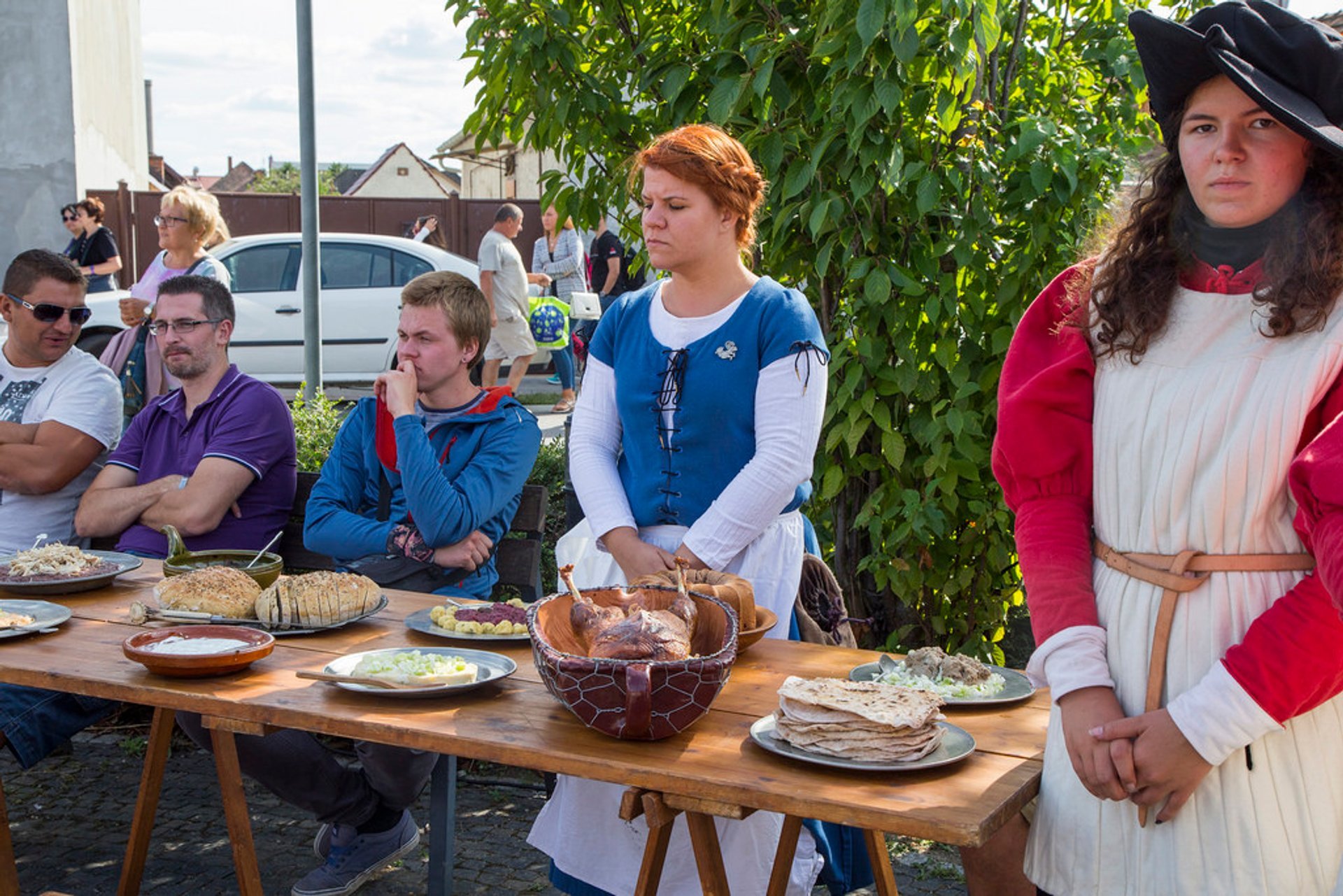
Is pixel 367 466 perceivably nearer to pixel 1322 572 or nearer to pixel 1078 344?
pixel 1078 344

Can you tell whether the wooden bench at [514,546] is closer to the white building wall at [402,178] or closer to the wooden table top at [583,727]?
the wooden table top at [583,727]

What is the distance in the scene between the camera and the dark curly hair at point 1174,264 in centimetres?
180

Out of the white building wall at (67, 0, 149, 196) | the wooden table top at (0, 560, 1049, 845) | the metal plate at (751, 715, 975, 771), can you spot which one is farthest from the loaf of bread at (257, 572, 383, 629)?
the white building wall at (67, 0, 149, 196)

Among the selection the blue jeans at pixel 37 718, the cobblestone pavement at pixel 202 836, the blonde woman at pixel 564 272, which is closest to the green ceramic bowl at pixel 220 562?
the blue jeans at pixel 37 718

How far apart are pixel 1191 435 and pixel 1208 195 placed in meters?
0.35

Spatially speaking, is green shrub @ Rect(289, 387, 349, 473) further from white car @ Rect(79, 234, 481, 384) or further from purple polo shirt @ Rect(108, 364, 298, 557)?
white car @ Rect(79, 234, 481, 384)

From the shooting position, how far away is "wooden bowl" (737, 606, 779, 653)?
252cm

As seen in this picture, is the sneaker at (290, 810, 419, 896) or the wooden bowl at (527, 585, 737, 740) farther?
the sneaker at (290, 810, 419, 896)

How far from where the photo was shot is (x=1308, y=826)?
1.78 meters

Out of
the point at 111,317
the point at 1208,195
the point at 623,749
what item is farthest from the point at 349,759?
the point at 111,317

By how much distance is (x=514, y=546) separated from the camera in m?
3.83

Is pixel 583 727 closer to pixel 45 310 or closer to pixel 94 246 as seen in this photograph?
pixel 45 310

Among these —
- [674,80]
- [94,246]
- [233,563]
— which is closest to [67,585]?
[233,563]

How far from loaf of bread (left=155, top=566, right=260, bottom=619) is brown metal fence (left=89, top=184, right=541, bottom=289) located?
1658 cm
